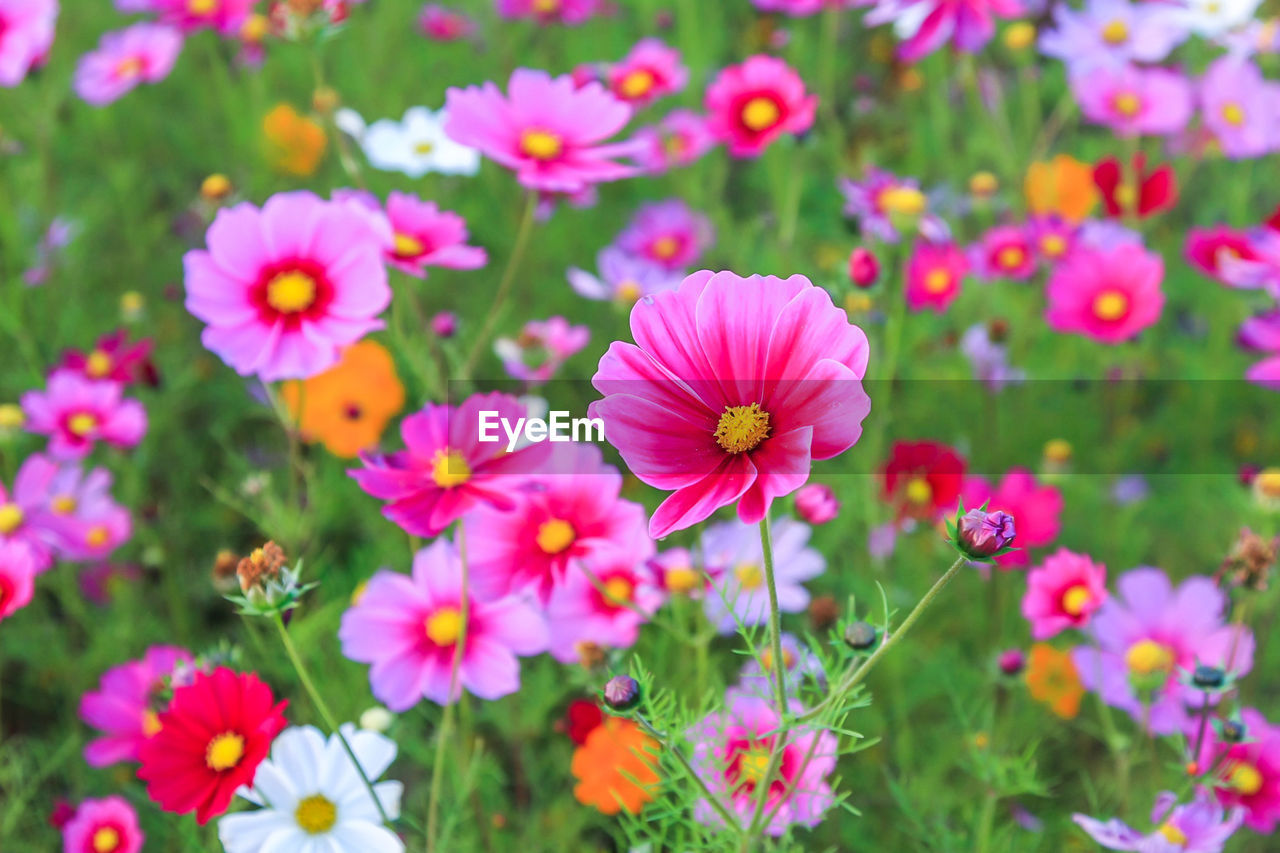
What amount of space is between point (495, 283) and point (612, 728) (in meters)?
1.26

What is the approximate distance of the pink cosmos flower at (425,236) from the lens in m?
1.01

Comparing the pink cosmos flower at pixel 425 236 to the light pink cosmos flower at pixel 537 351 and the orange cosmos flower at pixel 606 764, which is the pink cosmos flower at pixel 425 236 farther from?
the orange cosmos flower at pixel 606 764

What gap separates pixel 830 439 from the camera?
1.91 ft

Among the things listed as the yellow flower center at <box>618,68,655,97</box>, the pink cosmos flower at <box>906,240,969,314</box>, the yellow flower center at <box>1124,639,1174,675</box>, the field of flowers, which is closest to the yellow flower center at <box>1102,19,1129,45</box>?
the field of flowers

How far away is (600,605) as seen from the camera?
39.2 inches

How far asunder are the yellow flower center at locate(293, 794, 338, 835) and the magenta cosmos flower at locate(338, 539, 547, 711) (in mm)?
96

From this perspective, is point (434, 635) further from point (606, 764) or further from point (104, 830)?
point (104, 830)

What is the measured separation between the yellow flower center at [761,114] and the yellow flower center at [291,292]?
0.73 meters

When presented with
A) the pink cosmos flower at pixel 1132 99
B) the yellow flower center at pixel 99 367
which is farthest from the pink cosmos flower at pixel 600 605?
the pink cosmos flower at pixel 1132 99

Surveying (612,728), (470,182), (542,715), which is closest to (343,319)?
(612,728)

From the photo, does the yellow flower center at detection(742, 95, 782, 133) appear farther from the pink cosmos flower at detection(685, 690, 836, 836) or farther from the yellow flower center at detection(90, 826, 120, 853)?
the yellow flower center at detection(90, 826, 120, 853)

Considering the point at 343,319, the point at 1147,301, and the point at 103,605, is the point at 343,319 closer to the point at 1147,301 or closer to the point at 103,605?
the point at 103,605

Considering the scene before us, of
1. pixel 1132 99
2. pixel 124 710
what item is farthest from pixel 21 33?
pixel 1132 99

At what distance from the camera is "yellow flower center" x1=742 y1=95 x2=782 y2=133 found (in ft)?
4.68
